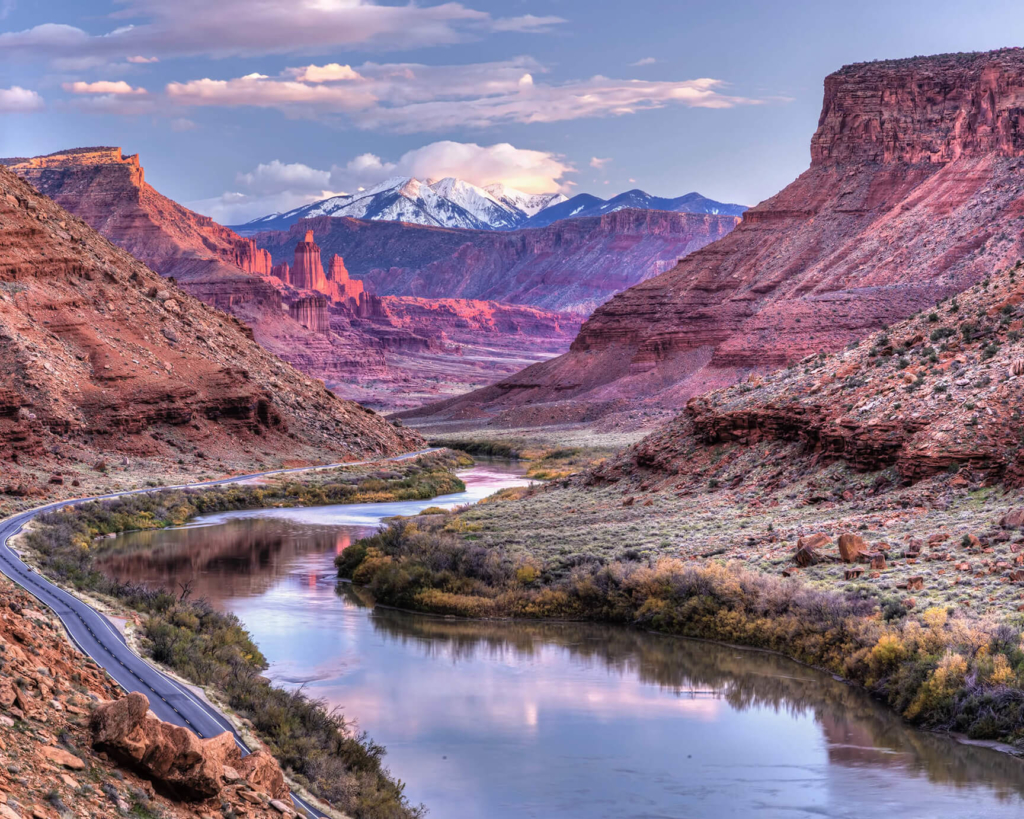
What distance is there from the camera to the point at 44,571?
26.3 meters

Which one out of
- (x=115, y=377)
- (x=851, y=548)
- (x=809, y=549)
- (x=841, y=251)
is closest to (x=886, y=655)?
(x=851, y=548)

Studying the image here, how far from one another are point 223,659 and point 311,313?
167m

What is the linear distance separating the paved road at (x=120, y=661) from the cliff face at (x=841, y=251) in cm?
6683

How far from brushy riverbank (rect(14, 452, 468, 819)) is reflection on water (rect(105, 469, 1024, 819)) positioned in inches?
45.1

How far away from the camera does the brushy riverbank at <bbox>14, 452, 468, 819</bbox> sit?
1473cm

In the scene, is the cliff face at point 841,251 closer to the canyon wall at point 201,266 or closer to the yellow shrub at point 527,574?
the canyon wall at point 201,266

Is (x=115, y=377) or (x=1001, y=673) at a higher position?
(x=115, y=377)

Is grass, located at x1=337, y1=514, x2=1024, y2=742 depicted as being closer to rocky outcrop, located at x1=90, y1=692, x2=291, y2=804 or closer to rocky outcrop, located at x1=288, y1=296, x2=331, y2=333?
rocky outcrop, located at x1=90, y1=692, x2=291, y2=804

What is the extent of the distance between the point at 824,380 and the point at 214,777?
100 feet

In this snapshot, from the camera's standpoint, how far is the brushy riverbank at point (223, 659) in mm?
14734

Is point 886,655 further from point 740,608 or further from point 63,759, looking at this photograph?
point 63,759

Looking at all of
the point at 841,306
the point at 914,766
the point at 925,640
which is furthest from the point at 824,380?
the point at 841,306

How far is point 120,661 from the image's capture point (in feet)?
57.0

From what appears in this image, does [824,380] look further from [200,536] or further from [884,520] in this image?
[200,536]
